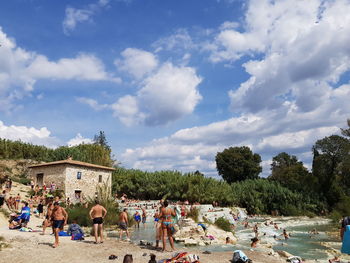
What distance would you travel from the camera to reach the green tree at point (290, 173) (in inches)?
1664

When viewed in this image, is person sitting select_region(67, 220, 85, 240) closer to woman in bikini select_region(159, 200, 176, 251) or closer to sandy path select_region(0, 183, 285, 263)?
sandy path select_region(0, 183, 285, 263)

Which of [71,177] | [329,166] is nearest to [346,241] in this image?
[71,177]

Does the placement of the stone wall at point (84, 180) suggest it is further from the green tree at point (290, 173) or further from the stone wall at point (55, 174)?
the green tree at point (290, 173)

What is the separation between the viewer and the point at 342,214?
25.8 m

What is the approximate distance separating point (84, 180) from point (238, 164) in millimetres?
31491

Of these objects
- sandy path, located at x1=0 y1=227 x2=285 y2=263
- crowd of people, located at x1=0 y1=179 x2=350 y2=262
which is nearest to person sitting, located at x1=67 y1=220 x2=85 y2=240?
crowd of people, located at x1=0 y1=179 x2=350 y2=262

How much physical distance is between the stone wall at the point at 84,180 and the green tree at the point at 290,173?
24.4m

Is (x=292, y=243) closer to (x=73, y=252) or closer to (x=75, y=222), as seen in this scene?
(x=75, y=222)

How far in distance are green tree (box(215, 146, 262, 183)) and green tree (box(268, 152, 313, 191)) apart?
3.69m

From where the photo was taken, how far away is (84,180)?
3011 cm

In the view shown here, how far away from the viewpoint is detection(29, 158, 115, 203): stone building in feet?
93.2

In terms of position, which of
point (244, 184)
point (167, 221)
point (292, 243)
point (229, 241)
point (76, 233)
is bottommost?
point (292, 243)

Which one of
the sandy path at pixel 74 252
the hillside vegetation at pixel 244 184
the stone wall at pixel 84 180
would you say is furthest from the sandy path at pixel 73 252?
the hillside vegetation at pixel 244 184

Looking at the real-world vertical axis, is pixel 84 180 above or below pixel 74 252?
above
